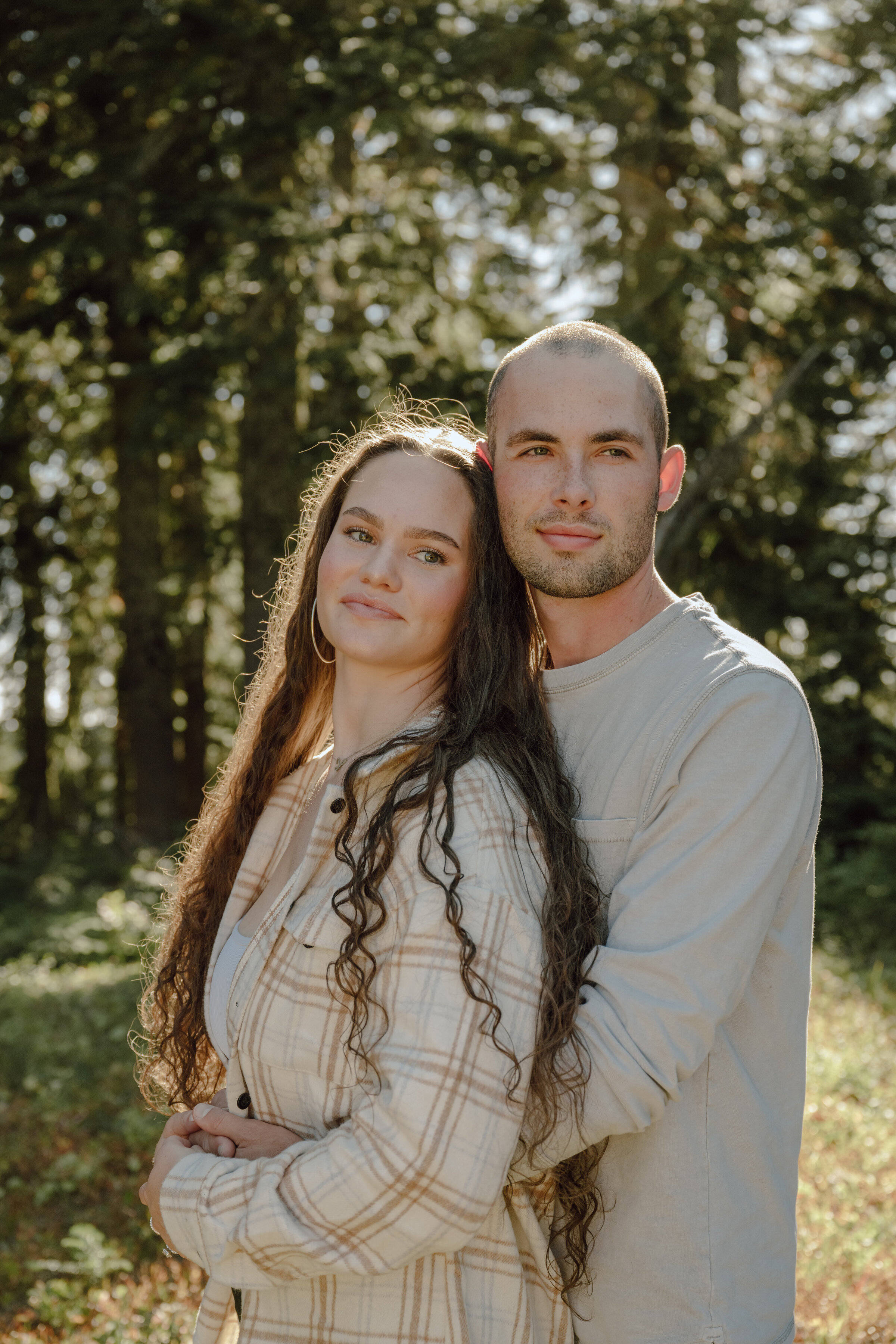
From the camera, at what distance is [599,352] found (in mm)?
2613

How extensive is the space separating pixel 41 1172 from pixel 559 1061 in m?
4.54

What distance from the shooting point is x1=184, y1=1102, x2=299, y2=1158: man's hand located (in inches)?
83.8

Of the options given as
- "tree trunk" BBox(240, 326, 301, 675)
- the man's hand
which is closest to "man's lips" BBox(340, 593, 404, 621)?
the man's hand

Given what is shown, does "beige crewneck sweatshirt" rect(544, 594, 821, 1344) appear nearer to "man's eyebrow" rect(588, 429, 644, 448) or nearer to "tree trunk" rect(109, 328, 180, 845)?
"man's eyebrow" rect(588, 429, 644, 448)

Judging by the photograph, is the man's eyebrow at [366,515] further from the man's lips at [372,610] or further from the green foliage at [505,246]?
the green foliage at [505,246]

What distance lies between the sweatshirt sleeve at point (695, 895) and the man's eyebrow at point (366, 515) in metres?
0.82

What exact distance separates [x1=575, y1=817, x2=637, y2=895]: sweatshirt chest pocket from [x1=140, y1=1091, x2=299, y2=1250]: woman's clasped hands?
79 cm

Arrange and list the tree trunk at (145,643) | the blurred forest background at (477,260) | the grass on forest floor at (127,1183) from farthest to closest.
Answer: the tree trunk at (145,643) < the blurred forest background at (477,260) < the grass on forest floor at (127,1183)

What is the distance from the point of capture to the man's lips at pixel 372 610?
2459 millimetres

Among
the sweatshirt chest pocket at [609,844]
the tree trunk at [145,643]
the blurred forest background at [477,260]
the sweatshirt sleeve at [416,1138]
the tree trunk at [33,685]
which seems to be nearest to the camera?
the sweatshirt sleeve at [416,1138]

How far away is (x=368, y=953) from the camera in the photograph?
6.61 feet

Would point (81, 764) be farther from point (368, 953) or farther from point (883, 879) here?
point (368, 953)

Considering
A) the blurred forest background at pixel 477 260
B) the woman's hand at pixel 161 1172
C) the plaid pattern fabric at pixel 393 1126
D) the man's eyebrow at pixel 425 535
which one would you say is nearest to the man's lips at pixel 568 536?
the man's eyebrow at pixel 425 535

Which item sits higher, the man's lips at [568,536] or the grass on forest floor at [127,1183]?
the man's lips at [568,536]
